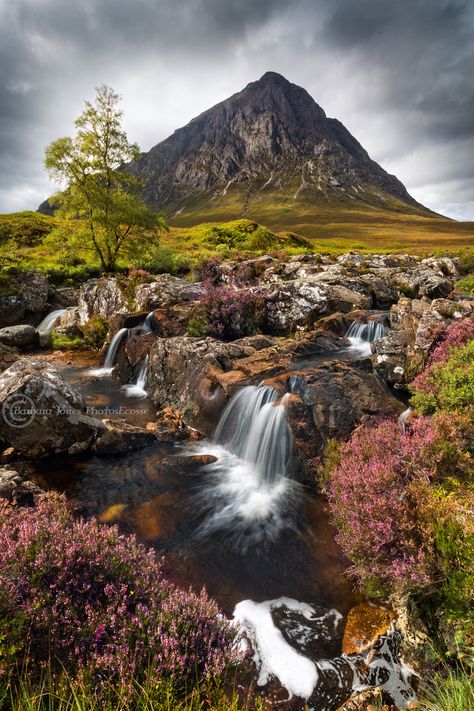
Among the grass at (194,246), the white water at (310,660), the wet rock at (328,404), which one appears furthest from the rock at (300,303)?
the white water at (310,660)

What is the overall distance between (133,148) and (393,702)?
35167 mm

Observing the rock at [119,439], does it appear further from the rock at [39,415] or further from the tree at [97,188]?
the tree at [97,188]

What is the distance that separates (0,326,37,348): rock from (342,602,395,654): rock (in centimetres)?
2383

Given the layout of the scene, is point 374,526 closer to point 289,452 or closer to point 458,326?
point 289,452

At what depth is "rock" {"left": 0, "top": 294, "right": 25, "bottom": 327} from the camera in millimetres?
25391

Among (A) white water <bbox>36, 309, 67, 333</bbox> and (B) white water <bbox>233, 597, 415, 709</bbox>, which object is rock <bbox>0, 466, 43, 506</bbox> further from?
(A) white water <bbox>36, 309, 67, 333</bbox>

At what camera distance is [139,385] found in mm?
16031

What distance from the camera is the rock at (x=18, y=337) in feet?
71.1

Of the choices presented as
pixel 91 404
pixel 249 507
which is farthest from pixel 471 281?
pixel 91 404

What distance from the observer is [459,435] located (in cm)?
623

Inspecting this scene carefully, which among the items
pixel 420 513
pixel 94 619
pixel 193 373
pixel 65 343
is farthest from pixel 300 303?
pixel 94 619

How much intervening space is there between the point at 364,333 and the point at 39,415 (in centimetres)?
1473

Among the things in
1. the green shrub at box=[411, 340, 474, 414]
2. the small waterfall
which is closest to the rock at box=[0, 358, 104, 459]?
the small waterfall

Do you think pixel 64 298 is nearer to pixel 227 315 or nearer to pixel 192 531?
pixel 227 315
